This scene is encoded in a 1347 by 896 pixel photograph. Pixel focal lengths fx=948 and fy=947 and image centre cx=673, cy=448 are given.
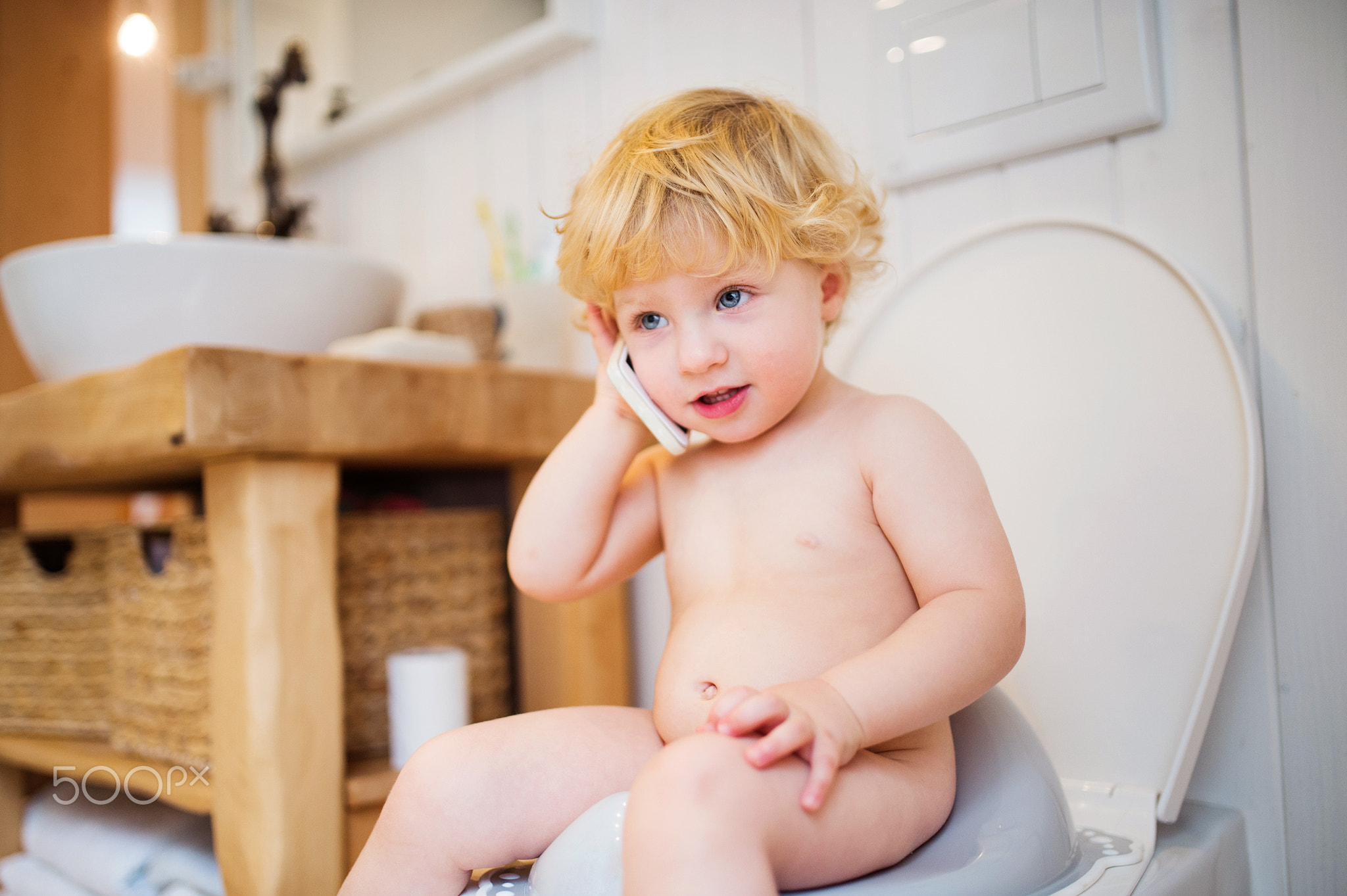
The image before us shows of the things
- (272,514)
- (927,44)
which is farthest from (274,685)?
(927,44)

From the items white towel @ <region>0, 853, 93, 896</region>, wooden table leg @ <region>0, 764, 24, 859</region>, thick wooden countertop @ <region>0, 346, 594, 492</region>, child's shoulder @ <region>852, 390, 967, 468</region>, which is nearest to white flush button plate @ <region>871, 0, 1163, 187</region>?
child's shoulder @ <region>852, 390, 967, 468</region>

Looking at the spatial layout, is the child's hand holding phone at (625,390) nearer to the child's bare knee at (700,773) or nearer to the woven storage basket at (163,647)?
the child's bare knee at (700,773)

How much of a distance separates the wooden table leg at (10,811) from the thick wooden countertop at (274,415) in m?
0.40

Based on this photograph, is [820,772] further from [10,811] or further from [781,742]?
[10,811]

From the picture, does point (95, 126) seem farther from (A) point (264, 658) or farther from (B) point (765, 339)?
(B) point (765, 339)

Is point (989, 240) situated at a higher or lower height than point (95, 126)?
lower

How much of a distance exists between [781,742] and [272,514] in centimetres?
54

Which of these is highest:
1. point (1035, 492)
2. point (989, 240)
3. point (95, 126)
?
point (95, 126)

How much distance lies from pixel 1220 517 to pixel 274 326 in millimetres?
922

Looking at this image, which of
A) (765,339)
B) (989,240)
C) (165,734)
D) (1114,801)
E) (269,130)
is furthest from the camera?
(269,130)

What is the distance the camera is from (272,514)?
811mm

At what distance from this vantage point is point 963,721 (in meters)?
0.64

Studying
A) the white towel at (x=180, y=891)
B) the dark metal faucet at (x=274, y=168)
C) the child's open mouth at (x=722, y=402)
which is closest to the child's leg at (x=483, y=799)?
the child's open mouth at (x=722, y=402)

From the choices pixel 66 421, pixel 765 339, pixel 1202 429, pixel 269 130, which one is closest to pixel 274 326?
pixel 66 421
